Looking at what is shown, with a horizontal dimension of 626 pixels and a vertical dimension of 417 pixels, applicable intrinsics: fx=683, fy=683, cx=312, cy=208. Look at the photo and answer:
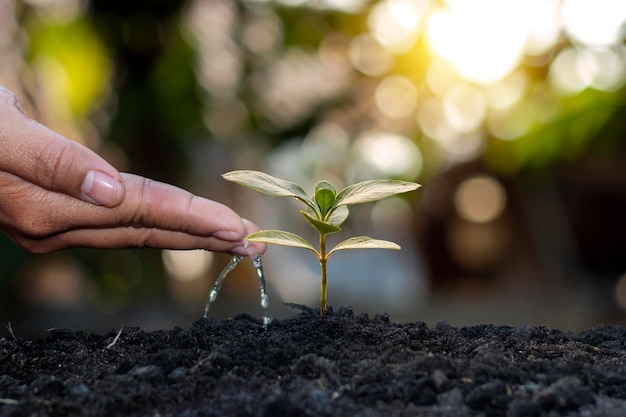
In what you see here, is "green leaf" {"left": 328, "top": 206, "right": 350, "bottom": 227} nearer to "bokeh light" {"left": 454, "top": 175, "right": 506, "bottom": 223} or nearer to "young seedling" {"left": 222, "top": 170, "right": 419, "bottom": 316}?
"young seedling" {"left": 222, "top": 170, "right": 419, "bottom": 316}

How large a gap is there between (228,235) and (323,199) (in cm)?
18

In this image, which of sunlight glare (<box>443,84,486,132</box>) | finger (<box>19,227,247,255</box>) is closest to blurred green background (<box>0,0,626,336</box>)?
sunlight glare (<box>443,84,486,132</box>)

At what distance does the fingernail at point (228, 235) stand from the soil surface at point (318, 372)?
147 millimetres

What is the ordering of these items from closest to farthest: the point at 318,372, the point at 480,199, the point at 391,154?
the point at 318,372 < the point at 391,154 < the point at 480,199

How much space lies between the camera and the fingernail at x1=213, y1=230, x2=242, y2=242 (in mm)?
1128

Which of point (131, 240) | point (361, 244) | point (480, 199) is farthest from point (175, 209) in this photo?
point (480, 199)

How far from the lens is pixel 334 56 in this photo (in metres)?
4.58

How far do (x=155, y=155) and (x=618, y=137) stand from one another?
277 cm

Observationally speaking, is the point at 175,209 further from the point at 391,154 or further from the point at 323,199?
the point at 391,154

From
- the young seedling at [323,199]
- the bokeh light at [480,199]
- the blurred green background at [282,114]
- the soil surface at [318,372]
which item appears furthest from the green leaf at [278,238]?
the bokeh light at [480,199]

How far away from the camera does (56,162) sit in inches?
41.3

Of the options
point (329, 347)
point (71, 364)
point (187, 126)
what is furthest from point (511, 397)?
point (187, 126)

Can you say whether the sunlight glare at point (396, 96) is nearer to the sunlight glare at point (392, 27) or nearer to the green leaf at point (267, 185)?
the sunlight glare at point (392, 27)

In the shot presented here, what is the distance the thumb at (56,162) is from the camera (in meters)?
1.04
